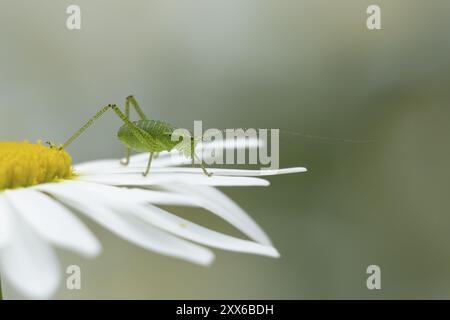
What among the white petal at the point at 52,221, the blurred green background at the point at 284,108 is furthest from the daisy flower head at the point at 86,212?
the blurred green background at the point at 284,108

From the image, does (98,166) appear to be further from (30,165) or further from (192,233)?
(192,233)

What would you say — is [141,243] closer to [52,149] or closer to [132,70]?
[52,149]

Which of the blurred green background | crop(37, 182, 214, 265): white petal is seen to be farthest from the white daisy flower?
the blurred green background

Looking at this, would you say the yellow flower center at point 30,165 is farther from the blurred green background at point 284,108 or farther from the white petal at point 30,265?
the blurred green background at point 284,108

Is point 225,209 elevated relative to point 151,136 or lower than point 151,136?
lower

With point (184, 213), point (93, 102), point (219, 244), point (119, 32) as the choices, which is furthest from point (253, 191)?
point (219, 244)

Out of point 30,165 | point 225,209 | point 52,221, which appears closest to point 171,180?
point 225,209
